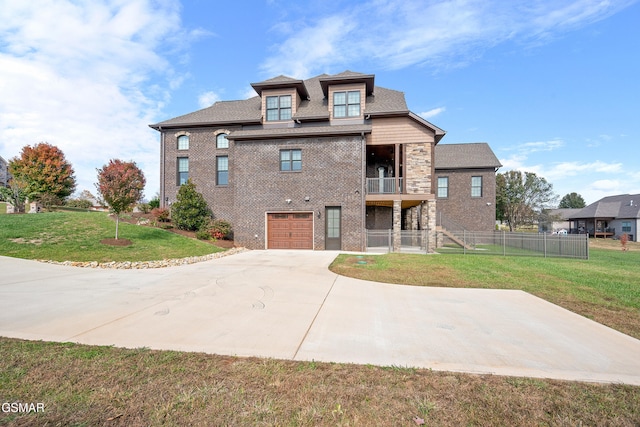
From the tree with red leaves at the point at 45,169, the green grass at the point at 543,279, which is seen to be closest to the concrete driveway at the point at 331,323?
the green grass at the point at 543,279

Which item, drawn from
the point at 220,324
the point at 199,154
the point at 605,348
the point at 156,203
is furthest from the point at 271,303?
the point at 156,203

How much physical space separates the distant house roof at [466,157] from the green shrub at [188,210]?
1851cm

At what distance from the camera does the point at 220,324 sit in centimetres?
459

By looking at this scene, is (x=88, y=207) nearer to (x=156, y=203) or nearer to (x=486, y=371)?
(x=156, y=203)

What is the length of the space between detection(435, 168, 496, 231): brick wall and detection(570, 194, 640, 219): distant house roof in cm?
2512

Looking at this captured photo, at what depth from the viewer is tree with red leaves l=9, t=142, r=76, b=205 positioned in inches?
1293

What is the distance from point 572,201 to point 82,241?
13053 cm

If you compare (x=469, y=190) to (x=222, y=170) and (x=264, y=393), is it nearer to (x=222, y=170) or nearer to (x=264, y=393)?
(x=222, y=170)

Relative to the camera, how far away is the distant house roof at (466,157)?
22.9 meters

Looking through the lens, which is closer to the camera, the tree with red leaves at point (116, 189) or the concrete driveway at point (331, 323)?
the concrete driveway at point (331, 323)

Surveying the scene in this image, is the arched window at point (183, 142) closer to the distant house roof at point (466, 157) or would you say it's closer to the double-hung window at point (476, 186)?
the distant house roof at point (466, 157)

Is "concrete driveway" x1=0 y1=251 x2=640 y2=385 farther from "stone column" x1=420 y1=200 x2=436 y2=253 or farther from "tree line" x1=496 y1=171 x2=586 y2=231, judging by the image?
"tree line" x1=496 y1=171 x2=586 y2=231

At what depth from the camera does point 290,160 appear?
17.0 metres

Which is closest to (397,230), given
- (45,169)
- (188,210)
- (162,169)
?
(188,210)
